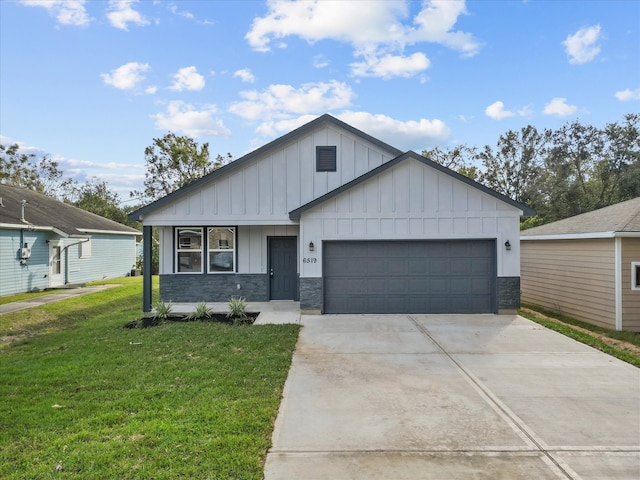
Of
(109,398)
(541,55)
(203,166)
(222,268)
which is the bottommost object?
(109,398)

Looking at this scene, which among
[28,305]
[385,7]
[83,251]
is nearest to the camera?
[385,7]

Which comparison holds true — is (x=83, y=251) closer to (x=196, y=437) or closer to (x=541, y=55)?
(x=196, y=437)

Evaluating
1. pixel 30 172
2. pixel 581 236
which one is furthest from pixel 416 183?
pixel 30 172

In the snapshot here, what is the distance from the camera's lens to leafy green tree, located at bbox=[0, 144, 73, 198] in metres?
32.7

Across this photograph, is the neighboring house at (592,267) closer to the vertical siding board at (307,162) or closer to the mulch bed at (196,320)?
the vertical siding board at (307,162)

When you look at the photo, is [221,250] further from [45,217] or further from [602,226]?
[602,226]

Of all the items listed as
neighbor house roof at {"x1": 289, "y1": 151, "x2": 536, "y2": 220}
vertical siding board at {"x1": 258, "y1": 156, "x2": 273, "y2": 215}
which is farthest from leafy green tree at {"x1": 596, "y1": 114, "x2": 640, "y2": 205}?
vertical siding board at {"x1": 258, "y1": 156, "x2": 273, "y2": 215}

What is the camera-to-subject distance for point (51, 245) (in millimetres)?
17297

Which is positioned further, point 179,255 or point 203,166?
point 203,166

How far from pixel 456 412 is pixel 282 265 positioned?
8.80 meters

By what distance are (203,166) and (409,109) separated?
14.8 metres

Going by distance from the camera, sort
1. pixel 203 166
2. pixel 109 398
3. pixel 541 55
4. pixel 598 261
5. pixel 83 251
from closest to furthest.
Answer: pixel 109 398, pixel 598 261, pixel 541 55, pixel 83 251, pixel 203 166

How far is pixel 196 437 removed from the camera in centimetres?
379

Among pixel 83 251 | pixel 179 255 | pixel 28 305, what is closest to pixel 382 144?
pixel 179 255
